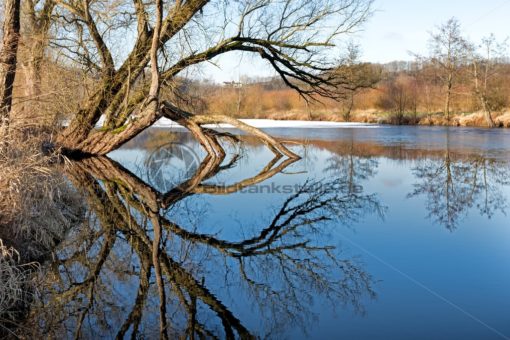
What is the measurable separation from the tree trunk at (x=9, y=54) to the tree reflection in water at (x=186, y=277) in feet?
6.25

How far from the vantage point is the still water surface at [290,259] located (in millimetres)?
3418

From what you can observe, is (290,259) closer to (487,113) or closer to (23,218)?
(23,218)

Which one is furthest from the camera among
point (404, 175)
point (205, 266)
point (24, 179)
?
point (404, 175)

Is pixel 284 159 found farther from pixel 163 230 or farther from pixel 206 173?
pixel 163 230

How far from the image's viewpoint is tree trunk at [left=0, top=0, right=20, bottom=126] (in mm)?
6805

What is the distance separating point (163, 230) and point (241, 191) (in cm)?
294

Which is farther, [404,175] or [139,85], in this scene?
[139,85]

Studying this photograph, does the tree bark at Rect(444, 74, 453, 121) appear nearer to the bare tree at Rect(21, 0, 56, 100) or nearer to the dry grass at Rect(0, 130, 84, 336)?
the bare tree at Rect(21, 0, 56, 100)

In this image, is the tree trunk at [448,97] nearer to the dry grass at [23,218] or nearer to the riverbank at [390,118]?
the riverbank at [390,118]

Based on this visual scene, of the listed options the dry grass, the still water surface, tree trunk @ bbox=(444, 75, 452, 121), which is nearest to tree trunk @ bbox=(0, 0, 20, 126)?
the dry grass

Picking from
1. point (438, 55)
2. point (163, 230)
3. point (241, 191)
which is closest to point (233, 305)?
point (163, 230)

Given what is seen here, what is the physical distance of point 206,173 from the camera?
10.9m

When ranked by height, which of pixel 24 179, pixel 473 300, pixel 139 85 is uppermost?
pixel 139 85
